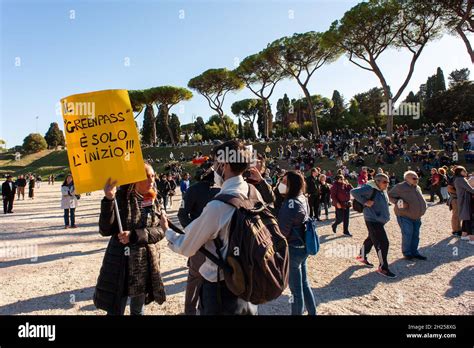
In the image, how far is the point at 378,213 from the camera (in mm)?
4891

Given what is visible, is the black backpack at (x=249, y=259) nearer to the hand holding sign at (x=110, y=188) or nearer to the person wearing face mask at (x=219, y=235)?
the person wearing face mask at (x=219, y=235)

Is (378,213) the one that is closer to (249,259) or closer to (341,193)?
(341,193)

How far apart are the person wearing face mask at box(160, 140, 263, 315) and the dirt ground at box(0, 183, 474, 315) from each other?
1957 mm

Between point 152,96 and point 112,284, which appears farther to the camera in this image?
point 152,96

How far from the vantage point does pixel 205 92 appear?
4422 cm

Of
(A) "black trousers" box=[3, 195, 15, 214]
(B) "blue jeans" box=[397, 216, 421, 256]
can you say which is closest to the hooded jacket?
(B) "blue jeans" box=[397, 216, 421, 256]

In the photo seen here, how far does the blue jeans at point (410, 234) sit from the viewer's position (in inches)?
224

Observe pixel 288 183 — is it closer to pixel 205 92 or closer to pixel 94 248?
pixel 94 248

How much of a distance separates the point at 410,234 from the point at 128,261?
16.6 feet

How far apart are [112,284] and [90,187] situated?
0.82m

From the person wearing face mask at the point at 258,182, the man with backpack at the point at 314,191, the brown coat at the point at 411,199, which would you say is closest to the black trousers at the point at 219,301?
the person wearing face mask at the point at 258,182

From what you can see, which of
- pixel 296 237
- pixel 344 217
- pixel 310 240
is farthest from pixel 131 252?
pixel 344 217

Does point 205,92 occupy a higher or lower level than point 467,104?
higher
